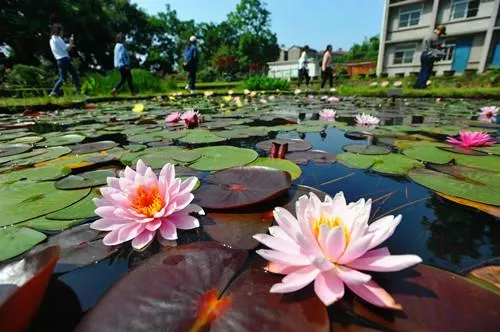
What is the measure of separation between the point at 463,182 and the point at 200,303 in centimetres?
107

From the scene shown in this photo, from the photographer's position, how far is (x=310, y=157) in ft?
4.55

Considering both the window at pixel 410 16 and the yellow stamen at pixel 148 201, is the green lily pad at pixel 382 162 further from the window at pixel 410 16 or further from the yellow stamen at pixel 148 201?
the window at pixel 410 16

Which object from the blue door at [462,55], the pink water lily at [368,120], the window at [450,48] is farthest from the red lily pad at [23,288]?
the window at [450,48]

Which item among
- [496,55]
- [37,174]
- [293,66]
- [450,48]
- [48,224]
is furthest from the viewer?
[293,66]

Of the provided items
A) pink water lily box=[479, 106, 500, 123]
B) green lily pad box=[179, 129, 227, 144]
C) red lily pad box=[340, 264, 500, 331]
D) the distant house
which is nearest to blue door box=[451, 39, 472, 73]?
pink water lily box=[479, 106, 500, 123]

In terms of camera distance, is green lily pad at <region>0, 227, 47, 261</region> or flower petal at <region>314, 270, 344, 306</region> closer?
flower petal at <region>314, 270, 344, 306</region>

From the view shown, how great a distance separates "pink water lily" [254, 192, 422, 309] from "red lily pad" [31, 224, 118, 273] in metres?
0.43

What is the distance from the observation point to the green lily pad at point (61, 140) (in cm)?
188

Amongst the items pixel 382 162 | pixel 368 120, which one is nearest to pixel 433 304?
pixel 382 162

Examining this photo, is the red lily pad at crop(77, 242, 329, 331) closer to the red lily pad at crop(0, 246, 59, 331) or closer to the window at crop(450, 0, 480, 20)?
the red lily pad at crop(0, 246, 59, 331)

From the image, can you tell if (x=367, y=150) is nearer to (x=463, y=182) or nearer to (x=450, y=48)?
(x=463, y=182)

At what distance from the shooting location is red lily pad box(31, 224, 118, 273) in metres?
0.62

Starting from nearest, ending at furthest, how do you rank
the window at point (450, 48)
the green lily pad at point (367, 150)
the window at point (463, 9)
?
the green lily pad at point (367, 150) < the window at point (463, 9) < the window at point (450, 48)

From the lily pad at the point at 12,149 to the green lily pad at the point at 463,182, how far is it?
2188 millimetres
